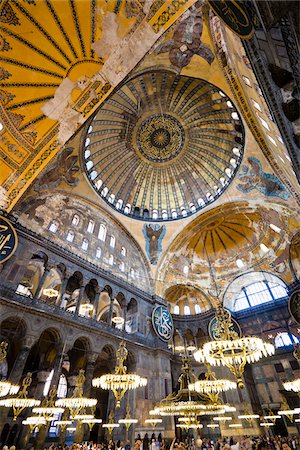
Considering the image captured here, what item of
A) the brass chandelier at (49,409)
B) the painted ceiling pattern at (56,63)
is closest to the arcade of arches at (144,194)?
the painted ceiling pattern at (56,63)

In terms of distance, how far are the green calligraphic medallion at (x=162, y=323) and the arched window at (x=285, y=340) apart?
669cm

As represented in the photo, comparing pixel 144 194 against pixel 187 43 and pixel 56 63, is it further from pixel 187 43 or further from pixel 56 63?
pixel 56 63

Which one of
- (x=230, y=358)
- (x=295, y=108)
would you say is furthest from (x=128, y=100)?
(x=230, y=358)

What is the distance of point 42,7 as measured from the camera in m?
6.30

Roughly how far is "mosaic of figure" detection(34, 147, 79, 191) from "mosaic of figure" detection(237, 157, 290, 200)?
9.66 meters

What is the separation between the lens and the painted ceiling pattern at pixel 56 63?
256 inches

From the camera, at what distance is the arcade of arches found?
6770 millimetres

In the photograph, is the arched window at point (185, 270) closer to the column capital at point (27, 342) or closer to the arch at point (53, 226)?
the arch at point (53, 226)

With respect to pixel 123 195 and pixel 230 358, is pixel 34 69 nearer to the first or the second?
pixel 123 195

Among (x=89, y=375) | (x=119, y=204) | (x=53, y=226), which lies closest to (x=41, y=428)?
(x=89, y=375)

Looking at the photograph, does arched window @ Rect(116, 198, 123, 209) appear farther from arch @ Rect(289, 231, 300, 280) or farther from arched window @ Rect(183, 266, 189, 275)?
arch @ Rect(289, 231, 300, 280)

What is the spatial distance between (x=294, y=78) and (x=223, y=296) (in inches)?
610

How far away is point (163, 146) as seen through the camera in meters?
15.8

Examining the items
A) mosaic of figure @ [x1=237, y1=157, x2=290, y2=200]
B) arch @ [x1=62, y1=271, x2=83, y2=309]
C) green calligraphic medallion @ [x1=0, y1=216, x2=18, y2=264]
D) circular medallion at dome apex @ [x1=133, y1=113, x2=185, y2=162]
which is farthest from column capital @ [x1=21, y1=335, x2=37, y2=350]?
mosaic of figure @ [x1=237, y1=157, x2=290, y2=200]
